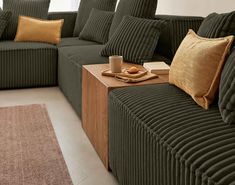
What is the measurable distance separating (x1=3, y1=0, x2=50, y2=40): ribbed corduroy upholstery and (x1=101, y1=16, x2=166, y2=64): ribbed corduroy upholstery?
6.13ft

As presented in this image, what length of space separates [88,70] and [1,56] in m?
1.60

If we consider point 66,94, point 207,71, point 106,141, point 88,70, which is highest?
point 207,71

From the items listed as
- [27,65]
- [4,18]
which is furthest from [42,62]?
[4,18]

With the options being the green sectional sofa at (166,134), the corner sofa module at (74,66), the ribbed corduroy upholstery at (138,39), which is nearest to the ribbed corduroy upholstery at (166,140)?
the green sectional sofa at (166,134)

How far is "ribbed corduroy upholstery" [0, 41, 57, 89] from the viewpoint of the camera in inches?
159

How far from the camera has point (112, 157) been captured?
7.11ft

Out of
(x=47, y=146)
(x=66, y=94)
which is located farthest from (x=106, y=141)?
(x=66, y=94)

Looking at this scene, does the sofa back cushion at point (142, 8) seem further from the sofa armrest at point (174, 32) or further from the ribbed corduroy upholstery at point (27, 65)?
the ribbed corduroy upholstery at point (27, 65)

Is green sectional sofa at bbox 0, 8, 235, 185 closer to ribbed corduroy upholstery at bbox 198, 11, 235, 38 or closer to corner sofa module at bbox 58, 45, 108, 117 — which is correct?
corner sofa module at bbox 58, 45, 108, 117

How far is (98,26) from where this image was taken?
13.6 ft

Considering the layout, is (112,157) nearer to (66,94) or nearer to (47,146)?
(47,146)

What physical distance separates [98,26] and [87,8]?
53 cm

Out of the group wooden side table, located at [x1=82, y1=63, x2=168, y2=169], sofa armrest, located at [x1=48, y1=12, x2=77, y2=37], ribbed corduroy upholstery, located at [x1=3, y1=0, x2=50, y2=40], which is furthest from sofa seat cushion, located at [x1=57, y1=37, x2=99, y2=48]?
wooden side table, located at [x1=82, y1=63, x2=168, y2=169]

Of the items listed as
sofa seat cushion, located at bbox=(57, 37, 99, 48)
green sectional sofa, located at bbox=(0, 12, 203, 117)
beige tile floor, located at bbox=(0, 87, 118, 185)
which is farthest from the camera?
sofa seat cushion, located at bbox=(57, 37, 99, 48)
